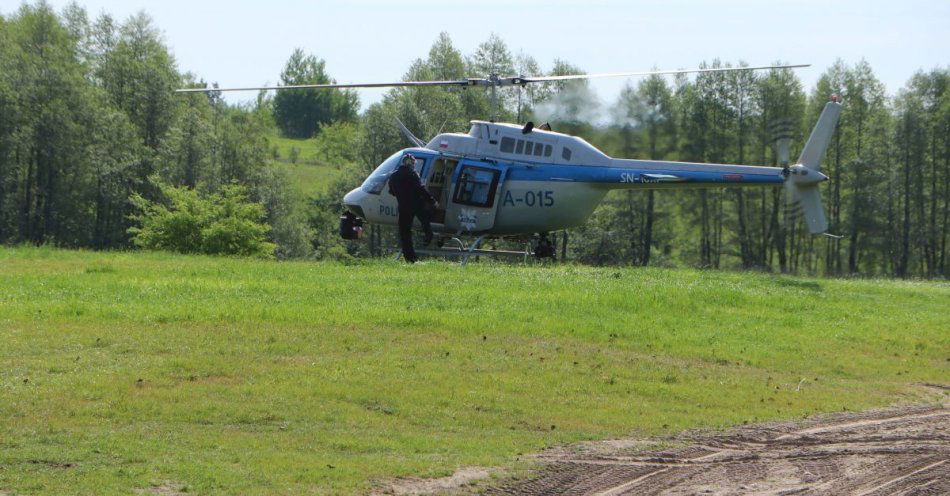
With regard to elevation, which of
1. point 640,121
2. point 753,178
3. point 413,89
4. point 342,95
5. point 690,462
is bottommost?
point 690,462

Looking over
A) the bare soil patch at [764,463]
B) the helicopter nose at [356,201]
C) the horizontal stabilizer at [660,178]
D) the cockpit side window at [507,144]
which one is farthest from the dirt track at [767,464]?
the helicopter nose at [356,201]

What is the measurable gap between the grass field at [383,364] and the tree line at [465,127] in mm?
38067

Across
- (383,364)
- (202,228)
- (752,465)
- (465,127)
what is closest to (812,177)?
(383,364)

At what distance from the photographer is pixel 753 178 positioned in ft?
91.0

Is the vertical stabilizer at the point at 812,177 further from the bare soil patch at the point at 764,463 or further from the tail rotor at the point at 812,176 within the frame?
the bare soil patch at the point at 764,463

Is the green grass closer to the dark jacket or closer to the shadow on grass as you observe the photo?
the dark jacket

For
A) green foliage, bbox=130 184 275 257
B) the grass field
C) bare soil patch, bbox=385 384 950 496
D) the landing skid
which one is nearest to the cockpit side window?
the landing skid

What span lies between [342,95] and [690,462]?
152 meters

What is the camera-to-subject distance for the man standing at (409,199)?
2686 cm

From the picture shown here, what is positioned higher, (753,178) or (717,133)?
(717,133)

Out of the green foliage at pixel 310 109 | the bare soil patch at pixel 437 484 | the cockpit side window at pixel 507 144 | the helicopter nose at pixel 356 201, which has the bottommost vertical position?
the bare soil patch at pixel 437 484

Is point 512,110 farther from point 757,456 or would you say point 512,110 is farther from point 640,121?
point 757,456

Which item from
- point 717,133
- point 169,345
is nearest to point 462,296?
point 169,345

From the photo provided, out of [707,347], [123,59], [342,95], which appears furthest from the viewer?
[342,95]
